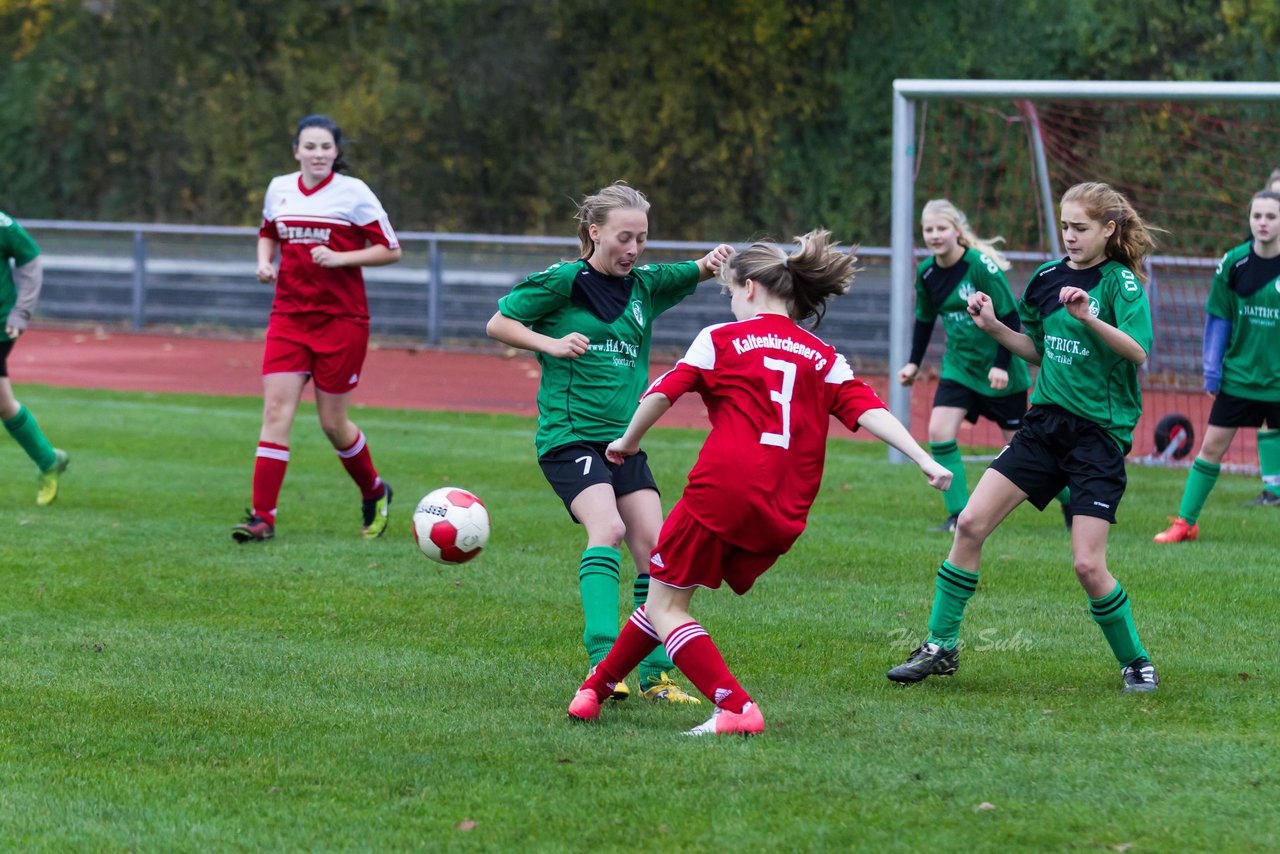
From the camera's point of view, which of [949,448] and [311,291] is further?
[949,448]

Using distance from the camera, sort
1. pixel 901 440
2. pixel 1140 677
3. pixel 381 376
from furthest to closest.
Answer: pixel 381 376, pixel 1140 677, pixel 901 440

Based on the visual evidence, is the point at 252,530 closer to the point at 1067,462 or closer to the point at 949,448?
the point at 949,448

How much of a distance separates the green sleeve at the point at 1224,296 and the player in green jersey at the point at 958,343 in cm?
111

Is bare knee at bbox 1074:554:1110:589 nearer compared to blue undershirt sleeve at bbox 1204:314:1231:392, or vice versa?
bare knee at bbox 1074:554:1110:589

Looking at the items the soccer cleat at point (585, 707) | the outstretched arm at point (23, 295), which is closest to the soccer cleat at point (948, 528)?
the soccer cleat at point (585, 707)

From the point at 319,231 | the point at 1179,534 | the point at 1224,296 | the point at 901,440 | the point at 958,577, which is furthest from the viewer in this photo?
the point at 1224,296

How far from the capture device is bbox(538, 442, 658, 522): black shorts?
5.50 metres

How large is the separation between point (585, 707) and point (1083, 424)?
2016 millimetres

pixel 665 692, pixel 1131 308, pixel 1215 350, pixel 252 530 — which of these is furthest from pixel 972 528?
pixel 252 530

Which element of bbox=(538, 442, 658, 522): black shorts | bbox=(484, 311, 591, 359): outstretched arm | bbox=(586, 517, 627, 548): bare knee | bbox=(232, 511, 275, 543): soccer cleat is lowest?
bbox=(232, 511, 275, 543): soccer cleat

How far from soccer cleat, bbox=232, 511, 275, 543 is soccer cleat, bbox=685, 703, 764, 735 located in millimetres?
4386

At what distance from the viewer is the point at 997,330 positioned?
18.3 feet

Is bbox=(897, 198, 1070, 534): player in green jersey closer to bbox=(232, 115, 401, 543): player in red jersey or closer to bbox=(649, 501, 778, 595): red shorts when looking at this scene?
bbox=(232, 115, 401, 543): player in red jersey

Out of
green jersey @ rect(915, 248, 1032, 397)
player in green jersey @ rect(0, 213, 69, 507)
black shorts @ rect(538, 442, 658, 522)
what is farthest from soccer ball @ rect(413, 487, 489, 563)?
player in green jersey @ rect(0, 213, 69, 507)
